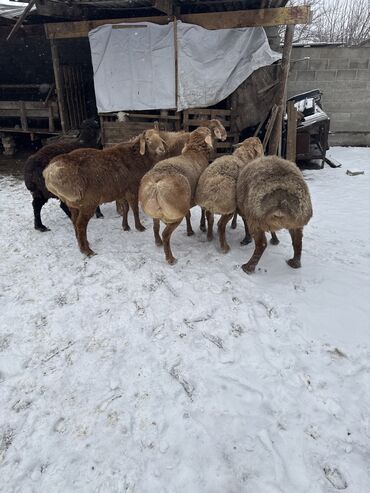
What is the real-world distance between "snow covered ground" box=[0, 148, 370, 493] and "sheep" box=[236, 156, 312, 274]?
0.63 metres

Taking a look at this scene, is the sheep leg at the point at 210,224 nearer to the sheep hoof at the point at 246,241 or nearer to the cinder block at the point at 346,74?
the sheep hoof at the point at 246,241

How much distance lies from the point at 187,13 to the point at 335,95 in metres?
6.16

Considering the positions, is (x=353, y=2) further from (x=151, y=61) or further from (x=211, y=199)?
(x=211, y=199)

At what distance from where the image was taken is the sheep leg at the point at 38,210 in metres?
5.32

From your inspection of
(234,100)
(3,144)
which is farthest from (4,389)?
(3,144)

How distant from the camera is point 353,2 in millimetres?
24062

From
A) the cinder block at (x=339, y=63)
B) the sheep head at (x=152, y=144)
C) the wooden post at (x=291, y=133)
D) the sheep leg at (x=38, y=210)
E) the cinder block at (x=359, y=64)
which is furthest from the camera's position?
the cinder block at (x=339, y=63)

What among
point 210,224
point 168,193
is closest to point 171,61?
point 210,224

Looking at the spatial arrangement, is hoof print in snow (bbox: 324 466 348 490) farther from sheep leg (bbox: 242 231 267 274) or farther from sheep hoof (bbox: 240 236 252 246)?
sheep hoof (bbox: 240 236 252 246)

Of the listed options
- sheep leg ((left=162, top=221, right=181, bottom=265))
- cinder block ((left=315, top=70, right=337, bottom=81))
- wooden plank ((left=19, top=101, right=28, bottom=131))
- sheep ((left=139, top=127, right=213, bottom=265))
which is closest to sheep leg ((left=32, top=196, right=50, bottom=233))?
sheep ((left=139, top=127, right=213, bottom=265))

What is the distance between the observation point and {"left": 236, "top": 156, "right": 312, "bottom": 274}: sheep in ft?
11.8

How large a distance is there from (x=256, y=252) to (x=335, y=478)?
2436mm

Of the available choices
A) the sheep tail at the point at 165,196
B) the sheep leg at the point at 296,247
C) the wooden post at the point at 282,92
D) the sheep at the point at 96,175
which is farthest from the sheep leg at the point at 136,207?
the wooden post at the point at 282,92

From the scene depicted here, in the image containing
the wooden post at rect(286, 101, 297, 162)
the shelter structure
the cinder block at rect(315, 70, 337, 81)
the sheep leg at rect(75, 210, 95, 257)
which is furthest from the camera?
the cinder block at rect(315, 70, 337, 81)
